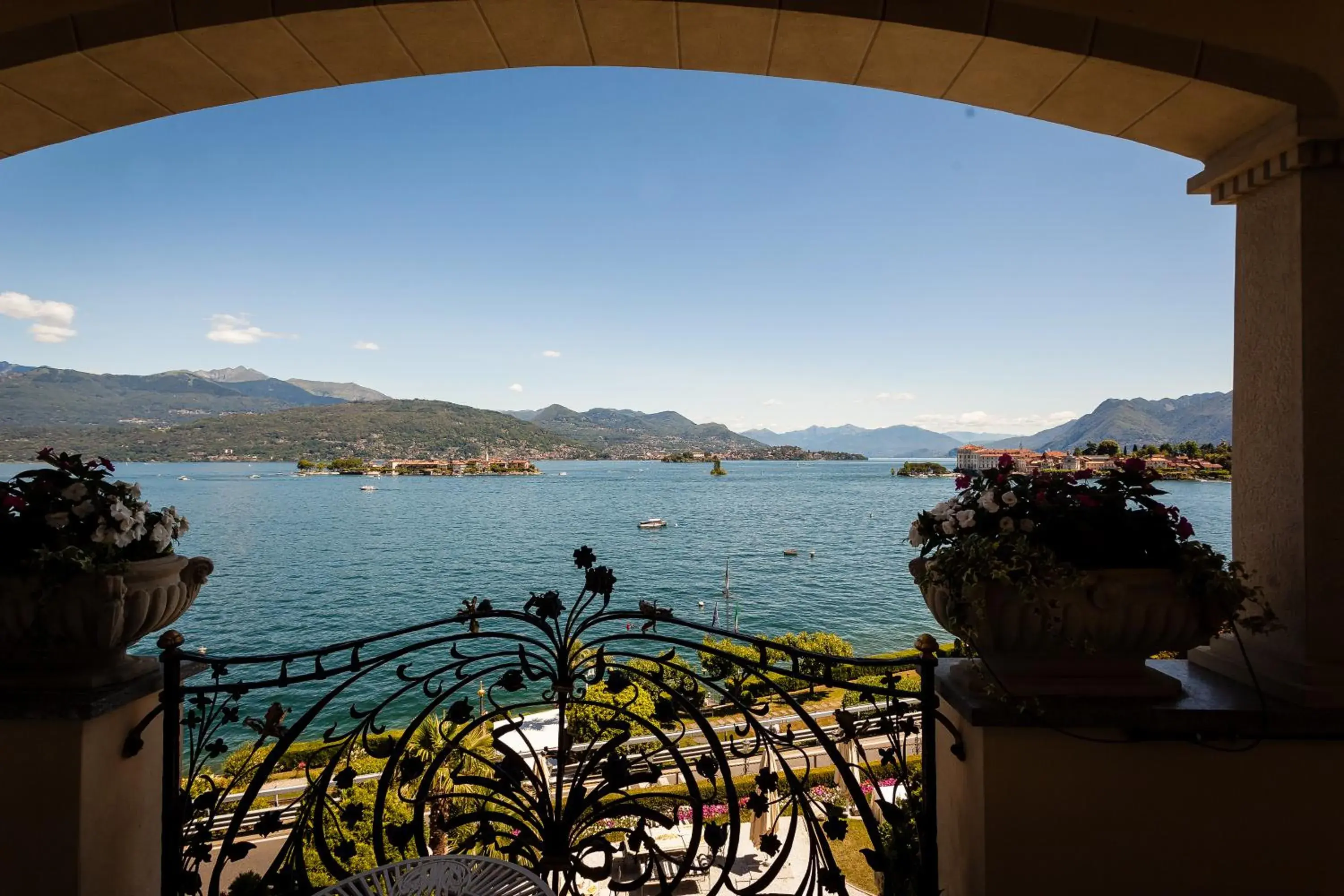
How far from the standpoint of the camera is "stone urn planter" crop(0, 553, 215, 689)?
153 cm

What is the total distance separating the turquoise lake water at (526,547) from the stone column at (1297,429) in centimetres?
932

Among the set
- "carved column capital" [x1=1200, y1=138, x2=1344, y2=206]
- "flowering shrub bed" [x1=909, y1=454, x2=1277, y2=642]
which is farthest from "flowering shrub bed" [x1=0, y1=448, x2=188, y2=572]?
"carved column capital" [x1=1200, y1=138, x2=1344, y2=206]

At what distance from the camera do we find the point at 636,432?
153500mm

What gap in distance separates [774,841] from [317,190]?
193 feet

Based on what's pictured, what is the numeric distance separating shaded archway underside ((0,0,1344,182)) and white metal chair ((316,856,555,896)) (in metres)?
2.34

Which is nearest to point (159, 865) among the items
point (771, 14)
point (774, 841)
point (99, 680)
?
point (99, 680)

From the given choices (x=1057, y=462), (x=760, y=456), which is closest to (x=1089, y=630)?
(x=1057, y=462)

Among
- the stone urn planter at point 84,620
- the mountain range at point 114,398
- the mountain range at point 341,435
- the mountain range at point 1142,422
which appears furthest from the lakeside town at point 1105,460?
the mountain range at point 114,398

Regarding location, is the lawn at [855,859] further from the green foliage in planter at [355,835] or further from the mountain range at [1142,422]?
the mountain range at [1142,422]

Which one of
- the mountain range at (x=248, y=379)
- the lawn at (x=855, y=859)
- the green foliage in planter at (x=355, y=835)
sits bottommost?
the lawn at (x=855, y=859)

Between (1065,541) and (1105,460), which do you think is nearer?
(1065,541)

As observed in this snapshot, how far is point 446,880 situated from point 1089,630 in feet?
5.42

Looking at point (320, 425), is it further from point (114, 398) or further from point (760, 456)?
point (760, 456)

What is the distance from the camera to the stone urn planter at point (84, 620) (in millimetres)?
1531
